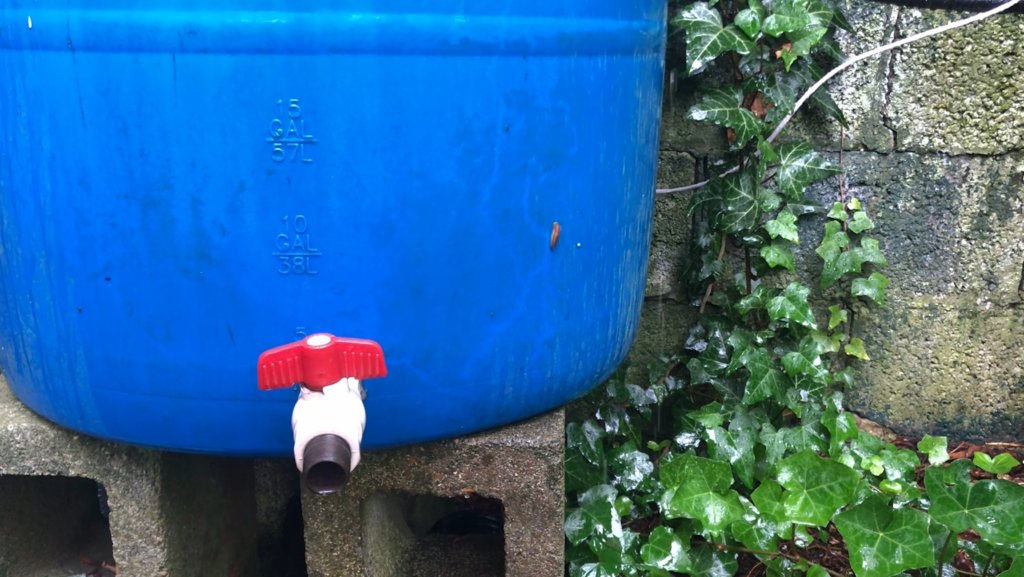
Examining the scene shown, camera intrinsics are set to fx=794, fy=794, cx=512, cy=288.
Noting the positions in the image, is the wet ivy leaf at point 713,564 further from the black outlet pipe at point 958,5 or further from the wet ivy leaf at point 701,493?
the black outlet pipe at point 958,5

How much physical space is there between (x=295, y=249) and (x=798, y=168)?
2.98 ft

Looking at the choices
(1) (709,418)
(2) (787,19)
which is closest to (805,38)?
(2) (787,19)

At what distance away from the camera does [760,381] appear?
135cm

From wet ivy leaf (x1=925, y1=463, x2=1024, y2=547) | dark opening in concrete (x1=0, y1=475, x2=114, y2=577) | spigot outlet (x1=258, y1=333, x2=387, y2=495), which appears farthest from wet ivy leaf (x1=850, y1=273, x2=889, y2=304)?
dark opening in concrete (x1=0, y1=475, x2=114, y2=577)

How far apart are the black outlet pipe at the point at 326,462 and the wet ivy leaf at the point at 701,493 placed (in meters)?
0.54

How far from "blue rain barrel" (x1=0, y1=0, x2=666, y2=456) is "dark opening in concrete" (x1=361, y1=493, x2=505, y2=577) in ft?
0.77

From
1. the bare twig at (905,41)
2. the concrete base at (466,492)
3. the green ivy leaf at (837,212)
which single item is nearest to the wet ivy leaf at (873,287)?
the green ivy leaf at (837,212)

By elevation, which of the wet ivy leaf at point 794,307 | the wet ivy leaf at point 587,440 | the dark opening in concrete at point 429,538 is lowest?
the dark opening in concrete at point 429,538

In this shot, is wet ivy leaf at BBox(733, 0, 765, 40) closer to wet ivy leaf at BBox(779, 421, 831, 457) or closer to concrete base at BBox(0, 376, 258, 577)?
wet ivy leaf at BBox(779, 421, 831, 457)

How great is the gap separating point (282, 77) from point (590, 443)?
814 mm

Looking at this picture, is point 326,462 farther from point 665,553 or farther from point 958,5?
point 958,5

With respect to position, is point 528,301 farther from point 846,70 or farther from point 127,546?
point 846,70

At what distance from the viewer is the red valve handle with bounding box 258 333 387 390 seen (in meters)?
0.73

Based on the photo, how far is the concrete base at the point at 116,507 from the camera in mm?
950
